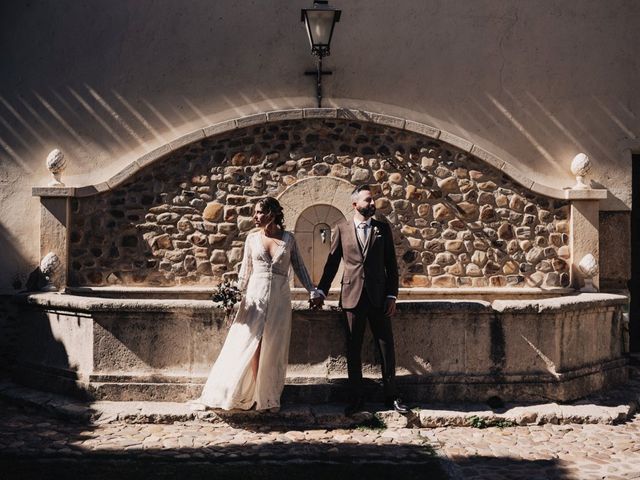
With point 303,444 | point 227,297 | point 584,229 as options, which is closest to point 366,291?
point 227,297

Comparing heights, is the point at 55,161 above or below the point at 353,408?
above

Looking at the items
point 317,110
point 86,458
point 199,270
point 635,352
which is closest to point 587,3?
point 317,110

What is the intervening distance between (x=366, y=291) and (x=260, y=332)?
86cm

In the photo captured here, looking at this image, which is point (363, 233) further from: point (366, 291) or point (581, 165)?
point (581, 165)

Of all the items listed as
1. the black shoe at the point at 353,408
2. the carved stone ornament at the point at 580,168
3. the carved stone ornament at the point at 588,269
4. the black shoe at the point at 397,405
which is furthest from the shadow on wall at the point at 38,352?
the carved stone ornament at the point at 580,168

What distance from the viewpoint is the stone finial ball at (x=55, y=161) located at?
8109 mm

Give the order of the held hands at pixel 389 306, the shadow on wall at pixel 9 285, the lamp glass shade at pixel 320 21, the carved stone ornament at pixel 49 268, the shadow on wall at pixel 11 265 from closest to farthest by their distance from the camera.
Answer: the held hands at pixel 389 306, the lamp glass shade at pixel 320 21, the carved stone ornament at pixel 49 268, the shadow on wall at pixel 9 285, the shadow on wall at pixel 11 265

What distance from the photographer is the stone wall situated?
8328 mm

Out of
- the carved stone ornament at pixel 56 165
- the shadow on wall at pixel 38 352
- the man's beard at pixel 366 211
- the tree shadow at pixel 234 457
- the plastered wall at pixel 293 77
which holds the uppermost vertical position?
the plastered wall at pixel 293 77

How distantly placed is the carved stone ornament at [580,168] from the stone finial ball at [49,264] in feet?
19.5

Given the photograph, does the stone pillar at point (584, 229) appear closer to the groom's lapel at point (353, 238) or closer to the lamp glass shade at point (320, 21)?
the lamp glass shade at point (320, 21)

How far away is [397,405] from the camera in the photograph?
5543mm

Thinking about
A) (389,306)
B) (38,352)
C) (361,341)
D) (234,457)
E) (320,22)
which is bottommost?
(234,457)

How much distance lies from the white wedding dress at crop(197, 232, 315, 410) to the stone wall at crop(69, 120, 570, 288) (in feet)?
9.24
